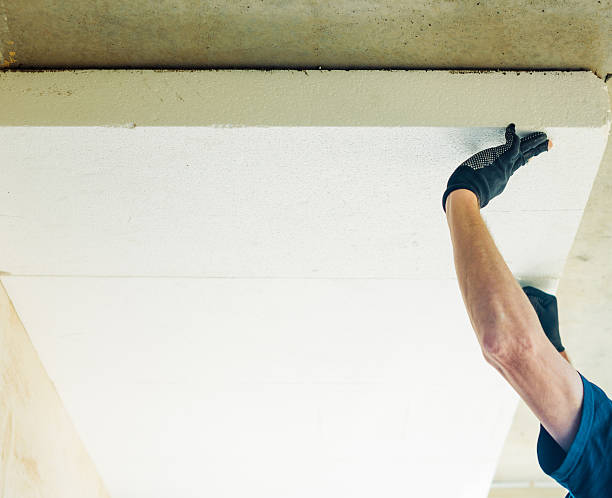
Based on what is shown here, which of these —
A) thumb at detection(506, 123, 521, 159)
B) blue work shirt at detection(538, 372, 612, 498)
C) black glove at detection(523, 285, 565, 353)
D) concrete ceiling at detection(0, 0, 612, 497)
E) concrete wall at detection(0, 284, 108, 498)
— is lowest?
blue work shirt at detection(538, 372, 612, 498)

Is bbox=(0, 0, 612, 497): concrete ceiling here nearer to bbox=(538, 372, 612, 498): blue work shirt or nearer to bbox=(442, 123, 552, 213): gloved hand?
bbox=(442, 123, 552, 213): gloved hand

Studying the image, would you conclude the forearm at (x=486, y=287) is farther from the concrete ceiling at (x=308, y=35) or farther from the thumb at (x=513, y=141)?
the concrete ceiling at (x=308, y=35)

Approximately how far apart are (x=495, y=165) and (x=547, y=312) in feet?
2.30

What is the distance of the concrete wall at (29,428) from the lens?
1.86 m

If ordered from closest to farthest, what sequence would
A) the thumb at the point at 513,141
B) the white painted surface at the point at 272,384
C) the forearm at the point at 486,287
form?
the forearm at the point at 486,287 < the thumb at the point at 513,141 < the white painted surface at the point at 272,384

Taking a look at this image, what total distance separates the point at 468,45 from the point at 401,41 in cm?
17

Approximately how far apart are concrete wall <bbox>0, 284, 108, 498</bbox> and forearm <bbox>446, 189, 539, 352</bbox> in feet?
4.88

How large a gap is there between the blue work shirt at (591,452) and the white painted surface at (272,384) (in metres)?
0.72

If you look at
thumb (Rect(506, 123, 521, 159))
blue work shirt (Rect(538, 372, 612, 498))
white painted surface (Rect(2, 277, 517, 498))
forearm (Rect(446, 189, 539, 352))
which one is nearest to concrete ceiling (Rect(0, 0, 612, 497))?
thumb (Rect(506, 123, 521, 159))

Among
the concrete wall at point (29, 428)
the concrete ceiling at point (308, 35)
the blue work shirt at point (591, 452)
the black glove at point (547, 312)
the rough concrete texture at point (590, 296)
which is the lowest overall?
the blue work shirt at point (591, 452)

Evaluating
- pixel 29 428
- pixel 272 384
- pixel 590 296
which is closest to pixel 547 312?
pixel 590 296

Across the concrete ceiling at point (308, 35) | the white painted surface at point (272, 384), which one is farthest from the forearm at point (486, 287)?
the white painted surface at point (272, 384)

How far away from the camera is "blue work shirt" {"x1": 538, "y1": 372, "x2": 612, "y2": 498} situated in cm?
120

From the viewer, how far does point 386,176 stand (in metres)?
1.52
